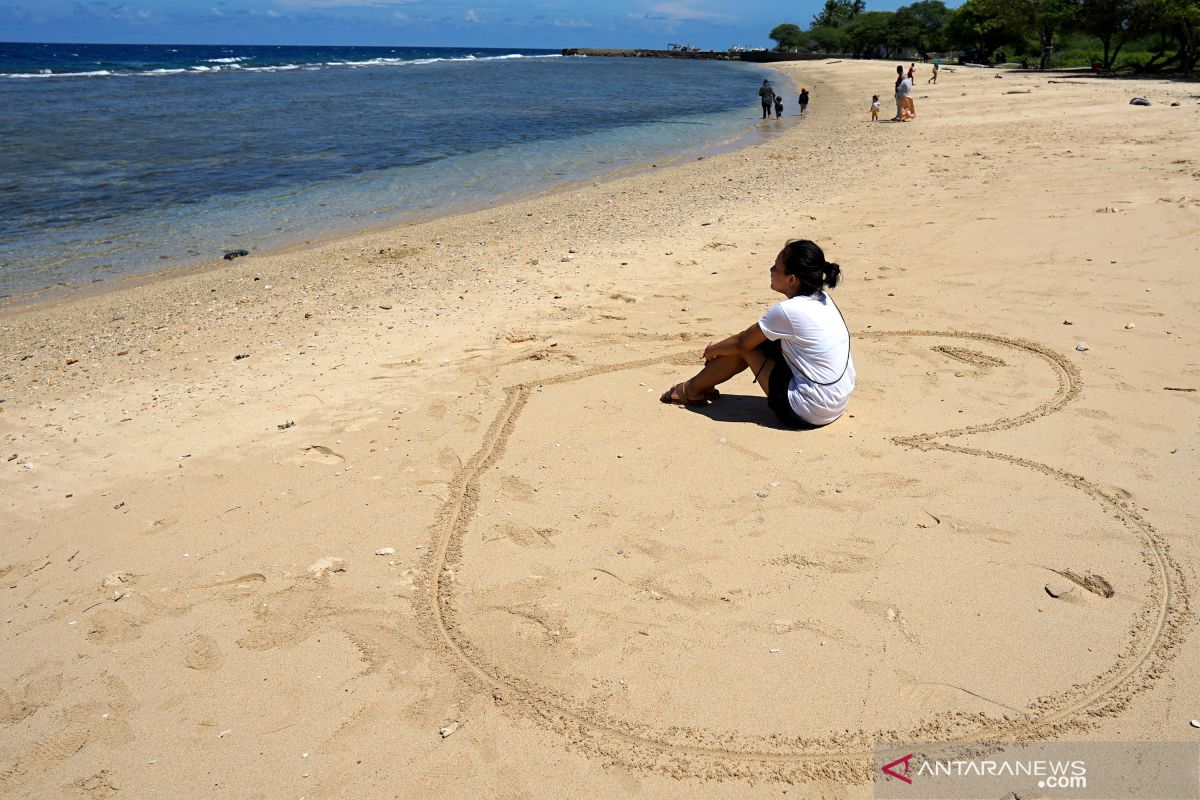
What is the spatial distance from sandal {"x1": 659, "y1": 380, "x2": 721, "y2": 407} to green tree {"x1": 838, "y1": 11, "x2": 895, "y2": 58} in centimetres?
8680

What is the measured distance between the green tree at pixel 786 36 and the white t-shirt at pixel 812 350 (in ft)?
370

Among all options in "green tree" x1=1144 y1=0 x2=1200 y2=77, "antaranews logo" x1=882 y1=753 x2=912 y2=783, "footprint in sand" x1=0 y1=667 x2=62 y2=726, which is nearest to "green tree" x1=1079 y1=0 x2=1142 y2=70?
"green tree" x1=1144 y1=0 x2=1200 y2=77

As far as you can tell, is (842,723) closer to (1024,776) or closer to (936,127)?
(1024,776)

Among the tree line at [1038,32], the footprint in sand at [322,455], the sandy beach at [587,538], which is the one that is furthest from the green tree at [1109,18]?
the footprint in sand at [322,455]

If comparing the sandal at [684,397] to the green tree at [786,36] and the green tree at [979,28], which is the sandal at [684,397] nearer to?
the green tree at [979,28]

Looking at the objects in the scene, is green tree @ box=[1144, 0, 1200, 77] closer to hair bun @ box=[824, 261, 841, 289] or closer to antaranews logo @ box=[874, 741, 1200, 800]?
hair bun @ box=[824, 261, 841, 289]

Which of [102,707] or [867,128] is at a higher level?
[867,128]

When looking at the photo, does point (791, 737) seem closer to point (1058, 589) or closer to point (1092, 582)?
point (1058, 589)

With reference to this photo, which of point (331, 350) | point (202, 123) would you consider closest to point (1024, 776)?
point (331, 350)

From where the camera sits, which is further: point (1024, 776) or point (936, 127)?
point (936, 127)

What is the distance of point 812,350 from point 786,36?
11959 centimetres

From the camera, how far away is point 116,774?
2.58 m

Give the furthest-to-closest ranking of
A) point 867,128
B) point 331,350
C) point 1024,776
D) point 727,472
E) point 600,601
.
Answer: point 867,128 < point 331,350 < point 727,472 < point 600,601 < point 1024,776

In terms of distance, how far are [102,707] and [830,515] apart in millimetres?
2936
